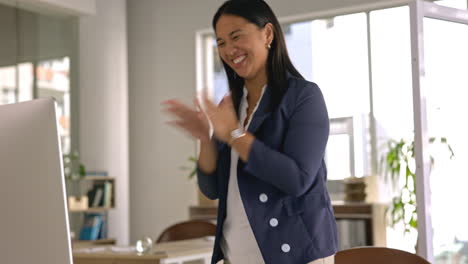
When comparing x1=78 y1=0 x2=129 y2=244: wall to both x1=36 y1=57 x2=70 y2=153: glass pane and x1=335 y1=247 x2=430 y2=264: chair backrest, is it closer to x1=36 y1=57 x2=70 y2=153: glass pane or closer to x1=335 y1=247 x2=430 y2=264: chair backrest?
x1=36 y1=57 x2=70 y2=153: glass pane

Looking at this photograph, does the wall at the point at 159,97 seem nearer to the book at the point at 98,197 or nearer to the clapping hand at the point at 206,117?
the book at the point at 98,197

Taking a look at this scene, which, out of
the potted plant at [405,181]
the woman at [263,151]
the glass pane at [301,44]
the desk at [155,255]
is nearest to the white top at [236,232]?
the woman at [263,151]

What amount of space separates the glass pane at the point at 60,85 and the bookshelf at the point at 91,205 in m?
0.46

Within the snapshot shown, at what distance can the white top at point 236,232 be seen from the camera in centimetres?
146

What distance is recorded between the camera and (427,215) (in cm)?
337

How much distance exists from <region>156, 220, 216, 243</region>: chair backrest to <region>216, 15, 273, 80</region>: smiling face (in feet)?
9.11

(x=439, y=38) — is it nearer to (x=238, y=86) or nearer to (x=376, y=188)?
(x=238, y=86)

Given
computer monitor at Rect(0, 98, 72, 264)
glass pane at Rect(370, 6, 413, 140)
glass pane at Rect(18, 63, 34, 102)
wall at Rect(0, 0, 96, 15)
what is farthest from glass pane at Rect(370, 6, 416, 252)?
computer monitor at Rect(0, 98, 72, 264)

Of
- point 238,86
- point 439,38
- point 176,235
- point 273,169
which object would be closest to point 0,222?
point 273,169

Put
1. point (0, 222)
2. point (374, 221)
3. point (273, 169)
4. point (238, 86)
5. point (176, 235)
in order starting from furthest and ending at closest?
point (374, 221) < point (176, 235) < point (238, 86) < point (273, 169) < point (0, 222)

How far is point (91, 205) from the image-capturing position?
724cm

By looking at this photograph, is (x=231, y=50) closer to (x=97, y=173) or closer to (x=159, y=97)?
(x=97, y=173)

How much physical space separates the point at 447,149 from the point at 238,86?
92.9 inches

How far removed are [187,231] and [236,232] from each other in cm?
288
